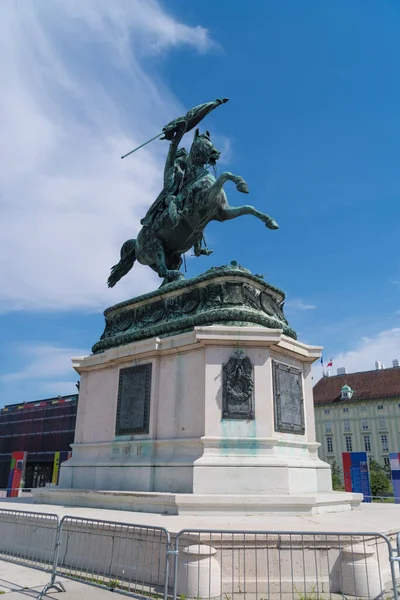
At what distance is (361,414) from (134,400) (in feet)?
243

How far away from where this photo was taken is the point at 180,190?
39.9 ft

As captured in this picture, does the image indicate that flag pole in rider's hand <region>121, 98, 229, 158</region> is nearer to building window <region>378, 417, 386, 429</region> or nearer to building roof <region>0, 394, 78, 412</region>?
building roof <region>0, 394, 78, 412</region>

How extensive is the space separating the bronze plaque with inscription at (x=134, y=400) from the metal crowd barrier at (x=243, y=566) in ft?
12.0

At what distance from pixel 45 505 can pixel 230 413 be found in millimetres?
4314

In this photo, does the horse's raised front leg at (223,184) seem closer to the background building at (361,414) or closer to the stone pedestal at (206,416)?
the stone pedestal at (206,416)

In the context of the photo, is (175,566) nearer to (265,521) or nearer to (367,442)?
(265,521)

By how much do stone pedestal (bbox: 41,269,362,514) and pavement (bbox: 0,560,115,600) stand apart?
206 cm

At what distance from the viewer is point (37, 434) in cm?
5991

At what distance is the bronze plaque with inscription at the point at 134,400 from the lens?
31.4 ft

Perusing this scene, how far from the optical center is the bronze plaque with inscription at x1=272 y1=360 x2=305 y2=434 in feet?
29.6

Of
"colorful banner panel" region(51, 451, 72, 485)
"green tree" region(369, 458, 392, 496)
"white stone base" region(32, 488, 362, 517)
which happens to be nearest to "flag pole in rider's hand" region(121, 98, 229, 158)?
"white stone base" region(32, 488, 362, 517)

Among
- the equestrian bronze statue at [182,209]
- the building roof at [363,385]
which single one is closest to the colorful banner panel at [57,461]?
the equestrian bronze statue at [182,209]

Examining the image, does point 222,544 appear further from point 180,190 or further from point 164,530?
point 180,190

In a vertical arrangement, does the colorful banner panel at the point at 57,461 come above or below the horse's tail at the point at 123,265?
below
